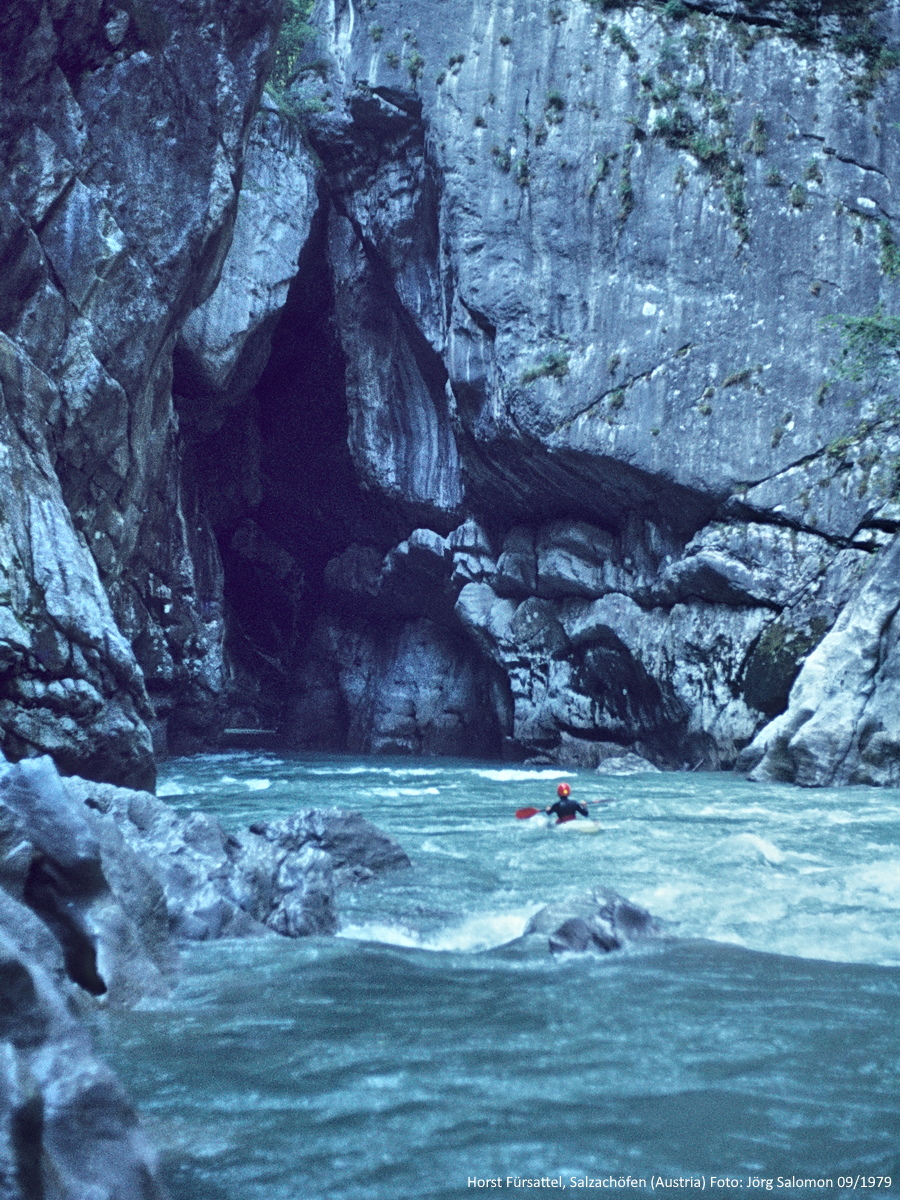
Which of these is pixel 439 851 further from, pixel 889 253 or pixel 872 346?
pixel 889 253

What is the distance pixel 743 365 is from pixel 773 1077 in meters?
19.4

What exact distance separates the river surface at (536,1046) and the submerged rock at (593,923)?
126mm

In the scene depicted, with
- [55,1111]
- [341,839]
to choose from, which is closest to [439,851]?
[341,839]

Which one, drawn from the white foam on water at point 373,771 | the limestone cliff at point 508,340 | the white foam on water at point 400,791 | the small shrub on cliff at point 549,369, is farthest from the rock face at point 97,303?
the small shrub on cliff at point 549,369

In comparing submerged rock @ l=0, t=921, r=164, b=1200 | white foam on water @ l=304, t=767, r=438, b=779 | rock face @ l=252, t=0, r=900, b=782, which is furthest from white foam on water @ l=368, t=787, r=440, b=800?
submerged rock @ l=0, t=921, r=164, b=1200

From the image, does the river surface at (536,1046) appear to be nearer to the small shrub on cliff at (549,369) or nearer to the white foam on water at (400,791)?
the white foam on water at (400,791)

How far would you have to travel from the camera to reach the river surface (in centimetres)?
290

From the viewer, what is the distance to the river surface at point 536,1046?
290cm

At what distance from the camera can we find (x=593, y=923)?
559cm

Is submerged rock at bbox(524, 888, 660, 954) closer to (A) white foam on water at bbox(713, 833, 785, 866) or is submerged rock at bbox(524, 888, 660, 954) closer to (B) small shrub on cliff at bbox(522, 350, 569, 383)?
(A) white foam on water at bbox(713, 833, 785, 866)

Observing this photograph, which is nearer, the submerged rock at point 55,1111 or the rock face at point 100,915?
the submerged rock at point 55,1111

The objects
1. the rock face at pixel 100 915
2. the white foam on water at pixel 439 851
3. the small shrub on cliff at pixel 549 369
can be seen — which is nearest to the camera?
the rock face at pixel 100 915

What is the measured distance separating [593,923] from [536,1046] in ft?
5.76

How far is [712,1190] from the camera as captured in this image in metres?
2.73
